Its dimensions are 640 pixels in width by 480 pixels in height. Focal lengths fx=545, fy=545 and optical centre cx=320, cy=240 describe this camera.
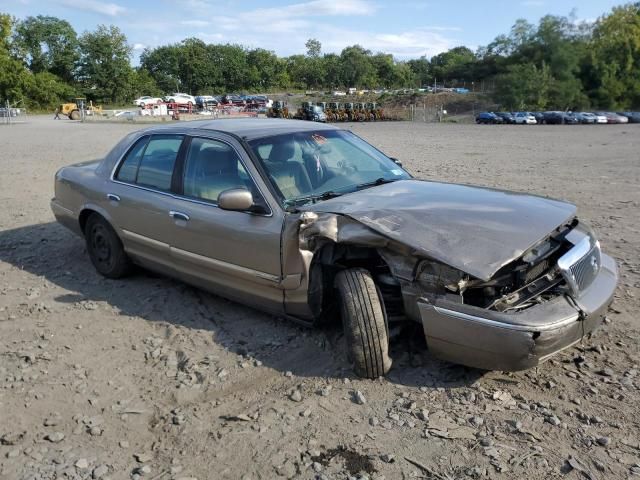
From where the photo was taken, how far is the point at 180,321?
4508 millimetres

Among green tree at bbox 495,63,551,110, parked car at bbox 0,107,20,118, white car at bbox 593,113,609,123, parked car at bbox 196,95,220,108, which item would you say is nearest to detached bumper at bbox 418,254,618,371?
white car at bbox 593,113,609,123

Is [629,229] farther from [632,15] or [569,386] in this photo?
[632,15]

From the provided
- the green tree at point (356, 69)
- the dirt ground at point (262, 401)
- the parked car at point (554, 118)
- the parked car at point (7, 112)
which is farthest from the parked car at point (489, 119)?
the green tree at point (356, 69)

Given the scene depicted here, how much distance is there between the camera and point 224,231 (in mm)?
4113

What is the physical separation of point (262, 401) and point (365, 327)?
0.78 meters

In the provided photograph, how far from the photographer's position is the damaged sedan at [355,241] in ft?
10.3

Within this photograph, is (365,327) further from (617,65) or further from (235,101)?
(617,65)

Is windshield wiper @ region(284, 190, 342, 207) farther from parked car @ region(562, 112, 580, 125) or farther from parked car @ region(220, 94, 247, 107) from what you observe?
parked car @ region(220, 94, 247, 107)

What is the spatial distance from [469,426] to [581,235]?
1.61 metres

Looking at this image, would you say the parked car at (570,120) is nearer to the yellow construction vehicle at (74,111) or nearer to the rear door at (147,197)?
the yellow construction vehicle at (74,111)

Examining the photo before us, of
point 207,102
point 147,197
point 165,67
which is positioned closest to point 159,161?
point 147,197

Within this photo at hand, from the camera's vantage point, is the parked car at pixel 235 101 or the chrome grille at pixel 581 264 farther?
the parked car at pixel 235 101

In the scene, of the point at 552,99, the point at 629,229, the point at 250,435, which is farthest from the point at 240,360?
the point at 552,99

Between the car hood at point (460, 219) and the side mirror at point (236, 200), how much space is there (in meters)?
0.40
